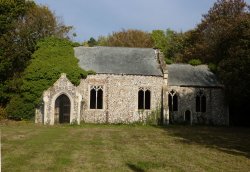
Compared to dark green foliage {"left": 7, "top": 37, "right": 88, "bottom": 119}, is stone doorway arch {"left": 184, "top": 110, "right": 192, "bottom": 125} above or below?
below

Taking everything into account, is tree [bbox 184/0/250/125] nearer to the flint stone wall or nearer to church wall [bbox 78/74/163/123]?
church wall [bbox 78/74/163/123]

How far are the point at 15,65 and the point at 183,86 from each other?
698 inches

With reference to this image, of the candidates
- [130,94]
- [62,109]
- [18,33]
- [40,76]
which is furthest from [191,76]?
A: [18,33]

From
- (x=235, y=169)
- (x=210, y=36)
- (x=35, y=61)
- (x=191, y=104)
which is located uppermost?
(x=210, y=36)

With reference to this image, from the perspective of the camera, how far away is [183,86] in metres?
35.8

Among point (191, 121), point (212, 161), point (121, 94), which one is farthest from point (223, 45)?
point (212, 161)

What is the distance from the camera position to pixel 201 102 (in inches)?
1426

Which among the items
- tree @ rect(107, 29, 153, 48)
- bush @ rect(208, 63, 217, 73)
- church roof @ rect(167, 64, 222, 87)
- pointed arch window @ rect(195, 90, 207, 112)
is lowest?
pointed arch window @ rect(195, 90, 207, 112)

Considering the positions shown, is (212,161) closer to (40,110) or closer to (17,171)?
(17,171)

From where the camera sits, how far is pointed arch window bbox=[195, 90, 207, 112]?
36.1 meters

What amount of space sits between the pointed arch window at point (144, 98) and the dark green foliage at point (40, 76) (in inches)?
218

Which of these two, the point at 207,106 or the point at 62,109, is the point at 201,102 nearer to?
the point at 207,106

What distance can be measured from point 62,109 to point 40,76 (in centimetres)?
392

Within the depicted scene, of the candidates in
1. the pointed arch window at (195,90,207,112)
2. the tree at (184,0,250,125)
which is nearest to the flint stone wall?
the pointed arch window at (195,90,207,112)
